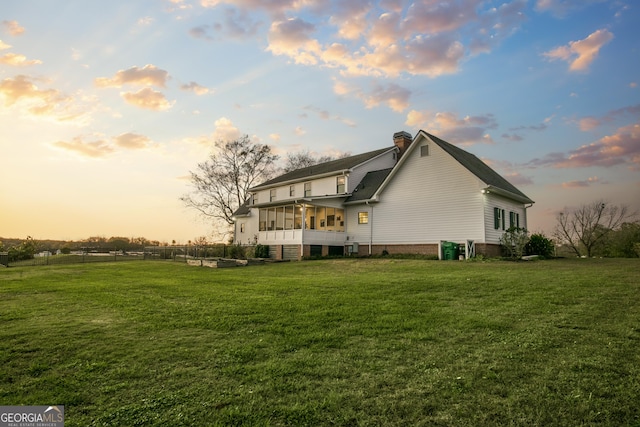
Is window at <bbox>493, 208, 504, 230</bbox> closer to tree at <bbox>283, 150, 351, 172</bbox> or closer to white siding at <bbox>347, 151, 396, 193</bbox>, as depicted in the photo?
white siding at <bbox>347, 151, 396, 193</bbox>

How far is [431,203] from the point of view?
73.4 feet

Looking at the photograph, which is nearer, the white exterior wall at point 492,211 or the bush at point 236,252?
the white exterior wall at point 492,211

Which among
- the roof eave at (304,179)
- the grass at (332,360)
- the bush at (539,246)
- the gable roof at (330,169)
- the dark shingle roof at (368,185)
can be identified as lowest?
the grass at (332,360)

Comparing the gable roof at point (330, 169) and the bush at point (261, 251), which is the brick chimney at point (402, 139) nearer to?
the gable roof at point (330, 169)

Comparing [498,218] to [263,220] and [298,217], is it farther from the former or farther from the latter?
[263,220]

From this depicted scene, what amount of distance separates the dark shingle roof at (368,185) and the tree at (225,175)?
1660 centimetres

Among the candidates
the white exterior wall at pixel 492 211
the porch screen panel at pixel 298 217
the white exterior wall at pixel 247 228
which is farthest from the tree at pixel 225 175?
the white exterior wall at pixel 492 211

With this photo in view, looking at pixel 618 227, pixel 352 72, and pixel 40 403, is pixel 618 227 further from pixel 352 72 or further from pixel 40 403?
pixel 40 403

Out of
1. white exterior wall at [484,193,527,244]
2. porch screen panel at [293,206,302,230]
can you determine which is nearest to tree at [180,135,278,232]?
porch screen panel at [293,206,302,230]

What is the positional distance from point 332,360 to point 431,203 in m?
19.1

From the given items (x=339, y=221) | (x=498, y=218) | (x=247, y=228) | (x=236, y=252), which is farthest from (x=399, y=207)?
(x=247, y=228)

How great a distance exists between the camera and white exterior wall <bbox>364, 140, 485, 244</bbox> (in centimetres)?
2077

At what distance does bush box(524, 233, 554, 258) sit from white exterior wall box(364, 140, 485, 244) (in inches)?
193

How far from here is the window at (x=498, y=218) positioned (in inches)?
848
